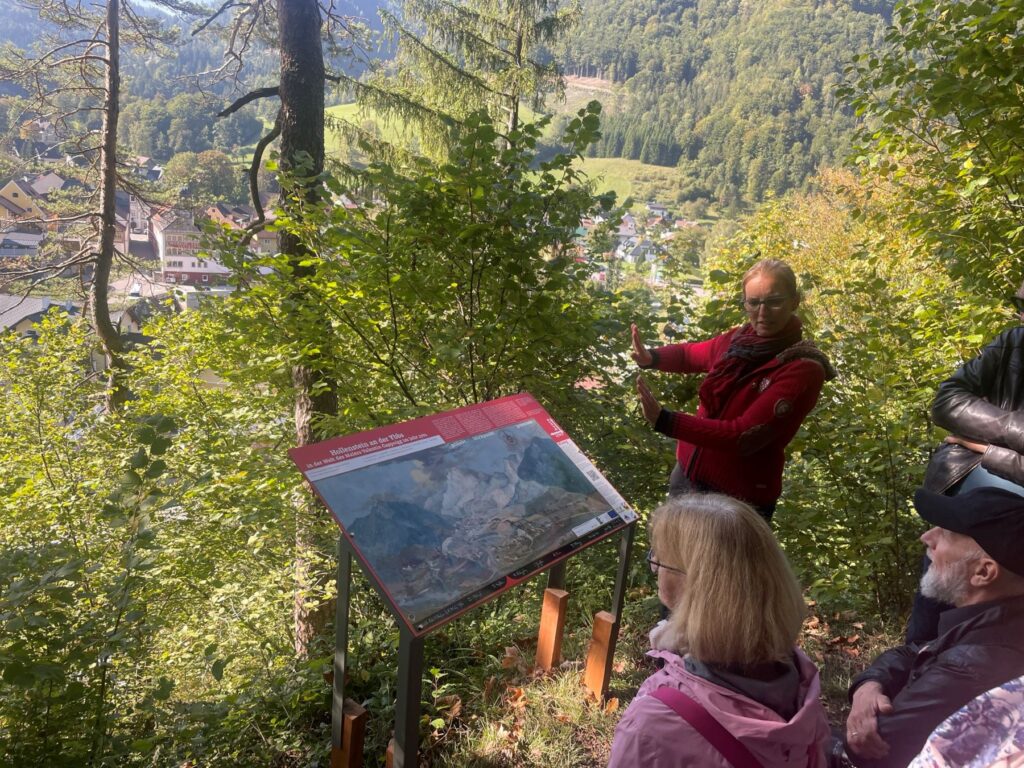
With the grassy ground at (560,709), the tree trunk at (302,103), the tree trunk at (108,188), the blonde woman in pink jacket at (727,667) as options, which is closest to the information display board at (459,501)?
the blonde woman in pink jacket at (727,667)

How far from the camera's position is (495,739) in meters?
2.51

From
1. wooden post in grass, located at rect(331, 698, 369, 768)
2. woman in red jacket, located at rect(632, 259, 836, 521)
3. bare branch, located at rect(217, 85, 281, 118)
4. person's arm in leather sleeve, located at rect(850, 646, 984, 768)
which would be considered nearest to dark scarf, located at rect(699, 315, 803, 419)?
woman in red jacket, located at rect(632, 259, 836, 521)

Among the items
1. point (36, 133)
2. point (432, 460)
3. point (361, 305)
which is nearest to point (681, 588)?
point (432, 460)

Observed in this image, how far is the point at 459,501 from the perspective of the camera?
2146 millimetres

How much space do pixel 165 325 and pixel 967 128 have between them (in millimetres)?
9937

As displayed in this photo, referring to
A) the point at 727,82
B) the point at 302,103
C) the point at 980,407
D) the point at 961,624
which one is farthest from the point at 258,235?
the point at 727,82

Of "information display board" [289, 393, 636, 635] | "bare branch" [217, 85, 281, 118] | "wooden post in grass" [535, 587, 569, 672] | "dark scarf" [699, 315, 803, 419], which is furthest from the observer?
"bare branch" [217, 85, 281, 118]

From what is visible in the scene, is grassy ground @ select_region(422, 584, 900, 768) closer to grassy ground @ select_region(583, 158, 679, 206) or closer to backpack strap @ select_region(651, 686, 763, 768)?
backpack strap @ select_region(651, 686, 763, 768)

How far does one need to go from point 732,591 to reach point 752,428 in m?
0.97

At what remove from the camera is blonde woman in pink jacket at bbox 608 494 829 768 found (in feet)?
4.25

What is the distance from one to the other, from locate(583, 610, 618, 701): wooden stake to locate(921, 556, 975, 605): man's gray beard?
49.9 inches

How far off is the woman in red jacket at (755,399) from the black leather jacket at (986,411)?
0.42 metres

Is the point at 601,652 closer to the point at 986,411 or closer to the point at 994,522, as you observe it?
the point at 994,522

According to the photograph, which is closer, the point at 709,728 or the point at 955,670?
the point at 709,728
